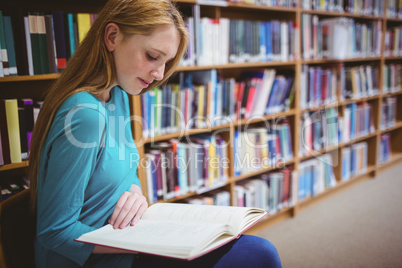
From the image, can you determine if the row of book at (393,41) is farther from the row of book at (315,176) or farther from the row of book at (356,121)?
the row of book at (315,176)

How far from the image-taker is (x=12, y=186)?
1443 millimetres

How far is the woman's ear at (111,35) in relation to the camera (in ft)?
3.11

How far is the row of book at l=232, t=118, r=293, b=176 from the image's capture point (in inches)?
87.0

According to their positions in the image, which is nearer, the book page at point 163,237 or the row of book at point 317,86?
the book page at point 163,237

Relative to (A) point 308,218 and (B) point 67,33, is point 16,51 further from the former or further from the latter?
(A) point 308,218

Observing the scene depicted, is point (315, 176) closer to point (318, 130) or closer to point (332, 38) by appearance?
point (318, 130)

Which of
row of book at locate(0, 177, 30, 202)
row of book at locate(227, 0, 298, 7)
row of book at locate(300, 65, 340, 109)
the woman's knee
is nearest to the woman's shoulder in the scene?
the woman's knee

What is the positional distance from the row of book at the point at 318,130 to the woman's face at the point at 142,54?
1832mm

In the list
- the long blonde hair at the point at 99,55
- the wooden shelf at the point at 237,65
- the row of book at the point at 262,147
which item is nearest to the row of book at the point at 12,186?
the long blonde hair at the point at 99,55

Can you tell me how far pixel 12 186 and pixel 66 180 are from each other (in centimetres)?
84

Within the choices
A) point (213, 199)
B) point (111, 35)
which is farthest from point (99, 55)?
point (213, 199)

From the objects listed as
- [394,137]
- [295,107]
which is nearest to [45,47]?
[295,107]

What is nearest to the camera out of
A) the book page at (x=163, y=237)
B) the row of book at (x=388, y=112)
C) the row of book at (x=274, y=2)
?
the book page at (x=163, y=237)

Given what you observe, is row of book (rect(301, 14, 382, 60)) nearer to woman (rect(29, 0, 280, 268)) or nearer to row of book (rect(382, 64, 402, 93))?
row of book (rect(382, 64, 402, 93))
